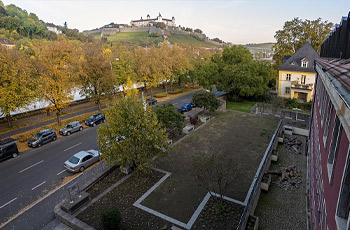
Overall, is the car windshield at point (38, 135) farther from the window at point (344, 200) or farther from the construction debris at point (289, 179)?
the window at point (344, 200)

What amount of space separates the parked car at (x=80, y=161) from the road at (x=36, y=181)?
499mm

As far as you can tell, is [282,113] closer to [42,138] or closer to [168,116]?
[168,116]

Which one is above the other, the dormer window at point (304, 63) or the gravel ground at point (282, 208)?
the dormer window at point (304, 63)

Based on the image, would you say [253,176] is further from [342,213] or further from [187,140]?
[342,213]

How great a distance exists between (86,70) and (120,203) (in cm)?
2163

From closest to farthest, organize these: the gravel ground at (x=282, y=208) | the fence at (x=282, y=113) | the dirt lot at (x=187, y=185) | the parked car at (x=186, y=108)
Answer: the dirt lot at (x=187, y=185) < the gravel ground at (x=282, y=208) < the fence at (x=282, y=113) < the parked car at (x=186, y=108)

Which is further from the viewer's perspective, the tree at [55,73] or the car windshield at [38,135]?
the tree at [55,73]

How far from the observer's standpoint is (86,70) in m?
29.5

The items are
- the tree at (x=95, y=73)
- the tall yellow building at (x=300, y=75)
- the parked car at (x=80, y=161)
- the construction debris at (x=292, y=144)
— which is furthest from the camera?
the tall yellow building at (x=300, y=75)

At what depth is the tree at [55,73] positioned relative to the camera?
2522 centimetres

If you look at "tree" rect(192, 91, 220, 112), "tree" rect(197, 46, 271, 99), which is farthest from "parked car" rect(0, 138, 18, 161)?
"tree" rect(197, 46, 271, 99)

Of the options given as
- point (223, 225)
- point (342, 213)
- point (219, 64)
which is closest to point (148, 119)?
point (223, 225)

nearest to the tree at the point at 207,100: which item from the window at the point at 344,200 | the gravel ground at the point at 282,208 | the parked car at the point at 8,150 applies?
the gravel ground at the point at 282,208

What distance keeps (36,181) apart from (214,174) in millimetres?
13230
